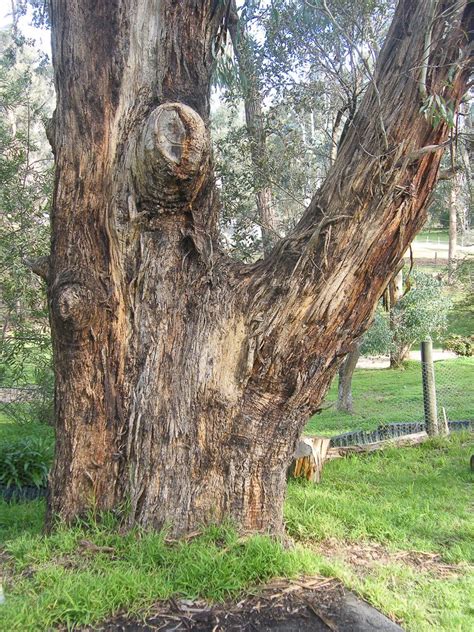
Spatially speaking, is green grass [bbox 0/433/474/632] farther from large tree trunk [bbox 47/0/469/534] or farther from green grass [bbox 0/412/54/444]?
green grass [bbox 0/412/54/444]

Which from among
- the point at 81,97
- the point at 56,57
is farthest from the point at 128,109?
the point at 56,57

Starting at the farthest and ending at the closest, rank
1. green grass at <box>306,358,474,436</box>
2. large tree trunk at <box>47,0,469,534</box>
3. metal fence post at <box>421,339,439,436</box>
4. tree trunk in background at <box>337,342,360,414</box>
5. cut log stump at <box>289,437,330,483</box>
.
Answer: tree trunk in background at <box>337,342,360,414</box>
green grass at <box>306,358,474,436</box>
metal fence post at <box>421,339,439,436</box>
cut log stump at <box>289,437,330,483</box>
large tree trunk at <box>47,0,469,534</box>

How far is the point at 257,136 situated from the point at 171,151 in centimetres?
431

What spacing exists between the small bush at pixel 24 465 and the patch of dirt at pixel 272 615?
3342 millimetres

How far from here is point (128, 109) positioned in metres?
4.07

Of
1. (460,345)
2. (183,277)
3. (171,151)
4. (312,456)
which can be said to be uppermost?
(171,151)

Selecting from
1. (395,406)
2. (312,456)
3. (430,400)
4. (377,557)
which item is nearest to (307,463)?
(312,456)

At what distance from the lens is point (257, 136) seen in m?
7.66

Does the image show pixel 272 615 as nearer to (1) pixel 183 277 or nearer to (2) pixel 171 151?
(1) pixel 183 277

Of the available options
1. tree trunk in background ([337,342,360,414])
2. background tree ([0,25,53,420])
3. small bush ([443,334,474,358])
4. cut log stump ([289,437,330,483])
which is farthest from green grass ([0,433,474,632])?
small bush ([443,334,474,358])

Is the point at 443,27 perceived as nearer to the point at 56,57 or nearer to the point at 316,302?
the point at 316,302

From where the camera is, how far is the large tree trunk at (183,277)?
376cm

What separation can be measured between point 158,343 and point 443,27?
2.59 metres

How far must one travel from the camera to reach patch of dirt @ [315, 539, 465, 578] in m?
4.07
